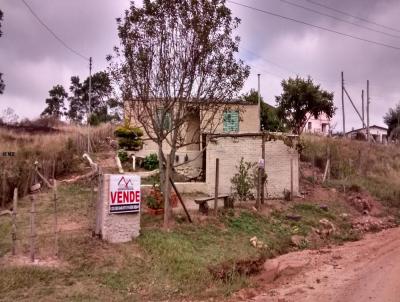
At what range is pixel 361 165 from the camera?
23031 mm

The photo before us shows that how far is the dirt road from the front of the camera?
7.20m

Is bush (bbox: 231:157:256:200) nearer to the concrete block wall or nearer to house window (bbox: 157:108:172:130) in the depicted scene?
the concrete block wall

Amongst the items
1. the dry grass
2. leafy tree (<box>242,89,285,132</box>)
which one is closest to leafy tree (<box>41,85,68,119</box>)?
leafy tree (<box>242,89,285,132</box>)

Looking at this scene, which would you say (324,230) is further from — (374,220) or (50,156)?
(50,156)

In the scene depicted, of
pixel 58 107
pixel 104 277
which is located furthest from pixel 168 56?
pixel 58 107

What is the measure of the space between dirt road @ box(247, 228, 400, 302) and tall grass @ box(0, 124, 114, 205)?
8.49 metres

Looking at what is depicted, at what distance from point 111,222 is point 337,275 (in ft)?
14.8

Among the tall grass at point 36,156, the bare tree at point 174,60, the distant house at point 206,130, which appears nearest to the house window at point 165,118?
the bare tree at point 174,60

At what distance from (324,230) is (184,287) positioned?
6.68m

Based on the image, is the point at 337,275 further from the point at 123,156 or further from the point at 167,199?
the point at 123,156

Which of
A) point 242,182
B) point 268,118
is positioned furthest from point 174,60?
point 268,118

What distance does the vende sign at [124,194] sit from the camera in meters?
9.30

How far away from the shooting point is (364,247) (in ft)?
36.7

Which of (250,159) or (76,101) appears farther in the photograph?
(76,101)
